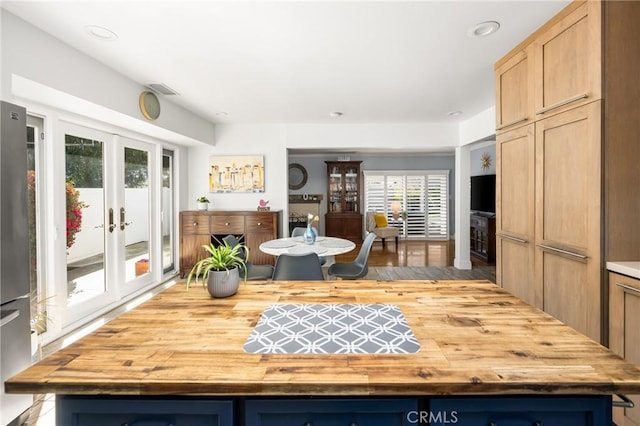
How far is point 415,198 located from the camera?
8.86 m

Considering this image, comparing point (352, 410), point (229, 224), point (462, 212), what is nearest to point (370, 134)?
point (462, 212)

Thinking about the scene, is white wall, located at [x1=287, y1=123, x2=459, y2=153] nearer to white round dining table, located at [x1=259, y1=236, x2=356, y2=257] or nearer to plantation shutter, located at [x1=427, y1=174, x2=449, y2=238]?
white round dining table, located at [x1=259, y1=236, x2=356, y2=257]

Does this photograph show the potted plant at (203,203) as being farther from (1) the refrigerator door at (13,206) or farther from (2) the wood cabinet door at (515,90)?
(2) the wood cabinet door at (515,90)

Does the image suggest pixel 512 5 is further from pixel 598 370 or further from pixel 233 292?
pixel 233 292

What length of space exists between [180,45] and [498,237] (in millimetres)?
3049

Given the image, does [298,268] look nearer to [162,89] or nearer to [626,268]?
[626,268]

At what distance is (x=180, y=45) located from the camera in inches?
98.6

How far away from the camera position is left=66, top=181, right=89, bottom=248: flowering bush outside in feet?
10.5

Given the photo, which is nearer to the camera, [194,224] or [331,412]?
[331,412]

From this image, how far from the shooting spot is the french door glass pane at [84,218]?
3221 mm

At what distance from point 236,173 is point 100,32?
3.19 meters

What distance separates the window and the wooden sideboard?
4.40 m

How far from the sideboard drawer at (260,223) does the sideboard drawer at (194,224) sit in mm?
658

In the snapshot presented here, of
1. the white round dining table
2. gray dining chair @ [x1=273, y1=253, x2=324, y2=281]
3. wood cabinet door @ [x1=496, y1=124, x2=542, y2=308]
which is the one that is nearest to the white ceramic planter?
gray dining chair @ [x1=273, y1=253, x2=324, y2=281]
